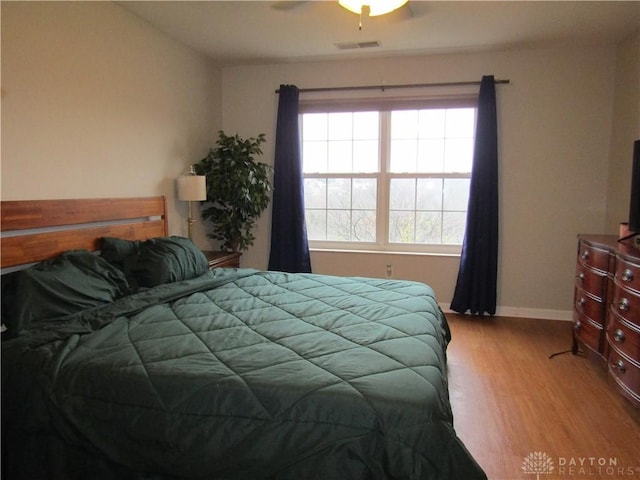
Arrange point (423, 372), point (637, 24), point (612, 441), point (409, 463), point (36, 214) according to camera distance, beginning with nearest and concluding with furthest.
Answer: point (409, 463), point (423, 372), point (612, 441), point (36, 214), point (637, 24)

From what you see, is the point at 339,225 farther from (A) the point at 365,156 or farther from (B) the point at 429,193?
(B) the point at 429,193

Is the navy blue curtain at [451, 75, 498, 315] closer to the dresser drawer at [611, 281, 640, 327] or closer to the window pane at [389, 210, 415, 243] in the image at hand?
the window pane at [389, 210, 415, 243]

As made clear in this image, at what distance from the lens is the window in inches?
167

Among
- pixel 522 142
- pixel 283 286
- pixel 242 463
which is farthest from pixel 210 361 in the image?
pixel 522 142

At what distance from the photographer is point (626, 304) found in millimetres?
2406

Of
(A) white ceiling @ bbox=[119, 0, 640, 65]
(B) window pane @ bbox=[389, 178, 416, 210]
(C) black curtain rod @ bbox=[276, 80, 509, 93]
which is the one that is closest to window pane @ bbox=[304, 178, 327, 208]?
(B) window pane @ bbox=[389, 178, 416, 210]

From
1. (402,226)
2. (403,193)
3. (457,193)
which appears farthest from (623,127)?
(402,226)

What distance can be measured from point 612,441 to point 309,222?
3159mm

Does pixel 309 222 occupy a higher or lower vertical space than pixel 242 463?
higher

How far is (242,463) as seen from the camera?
1367 millimetres

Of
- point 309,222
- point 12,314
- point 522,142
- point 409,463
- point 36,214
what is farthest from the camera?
point 309,222

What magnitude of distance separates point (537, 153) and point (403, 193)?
125 cm

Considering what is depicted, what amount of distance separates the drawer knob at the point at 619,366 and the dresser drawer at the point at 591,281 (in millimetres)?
450

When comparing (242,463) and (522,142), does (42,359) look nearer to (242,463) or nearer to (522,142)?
(242,463)
